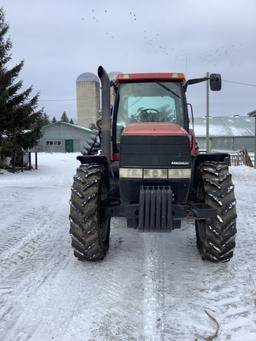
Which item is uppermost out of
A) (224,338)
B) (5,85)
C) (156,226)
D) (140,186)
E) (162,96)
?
(5,85)

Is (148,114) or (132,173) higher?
(148,114)

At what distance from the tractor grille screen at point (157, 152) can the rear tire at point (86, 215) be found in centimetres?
57

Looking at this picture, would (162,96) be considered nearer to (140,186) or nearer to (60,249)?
(140,186)

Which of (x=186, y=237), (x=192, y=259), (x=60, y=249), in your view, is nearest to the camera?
(x=192, y=259)

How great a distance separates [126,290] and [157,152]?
5.35ft

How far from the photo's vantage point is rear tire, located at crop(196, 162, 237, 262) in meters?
5.28

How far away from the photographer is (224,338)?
3.68 metres

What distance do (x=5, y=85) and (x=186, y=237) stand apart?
16.1 metres

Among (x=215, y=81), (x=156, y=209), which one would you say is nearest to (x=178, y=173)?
(x=156, y=209)

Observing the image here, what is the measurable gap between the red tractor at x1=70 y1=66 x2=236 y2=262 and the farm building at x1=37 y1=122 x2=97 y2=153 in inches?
1953

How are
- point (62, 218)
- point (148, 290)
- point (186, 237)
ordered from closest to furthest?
point (148, 290) → point (186, 237) → point (62, 218)

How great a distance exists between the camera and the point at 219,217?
526cm

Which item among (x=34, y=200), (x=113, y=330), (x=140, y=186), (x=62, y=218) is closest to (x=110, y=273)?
(x=140, y=186)

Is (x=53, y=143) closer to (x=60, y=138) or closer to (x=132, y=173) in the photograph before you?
(x=60, y=138)
